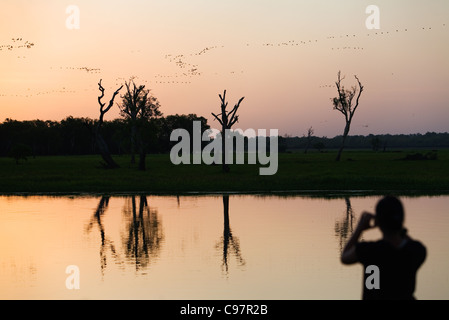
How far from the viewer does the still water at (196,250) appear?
1221cm

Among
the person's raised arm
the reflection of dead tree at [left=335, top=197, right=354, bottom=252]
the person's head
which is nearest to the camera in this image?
the person's head

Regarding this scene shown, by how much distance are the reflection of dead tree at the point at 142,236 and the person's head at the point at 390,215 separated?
936 centimetres

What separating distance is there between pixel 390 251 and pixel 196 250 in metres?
11.2

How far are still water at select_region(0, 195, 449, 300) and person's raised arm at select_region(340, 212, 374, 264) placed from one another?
567 cm

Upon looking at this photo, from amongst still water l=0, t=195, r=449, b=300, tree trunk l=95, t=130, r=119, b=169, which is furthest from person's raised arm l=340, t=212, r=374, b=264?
tree trunk l=95, t=130, r=119, b=169

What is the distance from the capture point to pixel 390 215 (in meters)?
5.53

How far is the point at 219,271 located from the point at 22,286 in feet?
12.3

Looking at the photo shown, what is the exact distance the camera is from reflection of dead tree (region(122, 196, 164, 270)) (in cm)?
1597

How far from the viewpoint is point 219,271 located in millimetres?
13906

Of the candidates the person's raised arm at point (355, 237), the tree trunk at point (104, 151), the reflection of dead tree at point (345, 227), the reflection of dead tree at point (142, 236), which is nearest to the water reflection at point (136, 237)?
the reflection of dead tree at point (142, 236)

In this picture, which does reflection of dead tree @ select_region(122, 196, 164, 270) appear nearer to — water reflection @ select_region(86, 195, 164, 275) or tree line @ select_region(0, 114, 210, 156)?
water reflection @ select_region(86, 195, 164, 275)

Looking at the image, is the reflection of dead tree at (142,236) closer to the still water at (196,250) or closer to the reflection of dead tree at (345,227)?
the still water at (196,250)
